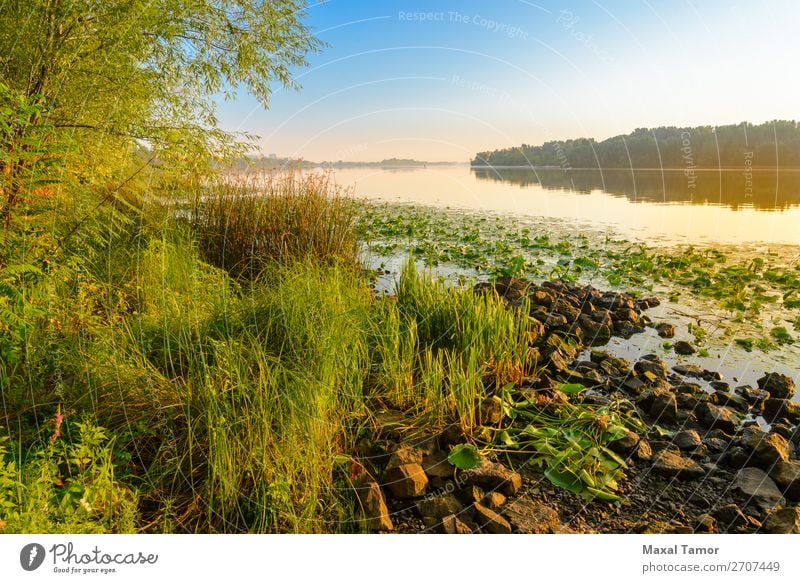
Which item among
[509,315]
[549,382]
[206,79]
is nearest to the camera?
[549,382]

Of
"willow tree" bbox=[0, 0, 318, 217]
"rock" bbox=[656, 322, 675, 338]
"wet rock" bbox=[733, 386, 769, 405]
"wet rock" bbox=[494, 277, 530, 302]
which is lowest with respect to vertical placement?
"wet rock" bbox=[733, 386, 769, 405]

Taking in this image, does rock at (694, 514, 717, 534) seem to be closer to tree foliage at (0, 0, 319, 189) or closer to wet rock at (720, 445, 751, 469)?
wet rock at (720, 445, 751, 469)

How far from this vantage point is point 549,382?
458 centimetres

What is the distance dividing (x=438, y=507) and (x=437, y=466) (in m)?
0.38

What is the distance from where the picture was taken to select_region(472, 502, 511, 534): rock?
9.42ft

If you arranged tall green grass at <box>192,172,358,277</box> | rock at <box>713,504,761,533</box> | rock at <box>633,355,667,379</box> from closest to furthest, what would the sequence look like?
rock at <box>713,504,761,533</box>, rock at <box>633,355,667,379</box>, tall green grass at <box>192,172,358,277</box>

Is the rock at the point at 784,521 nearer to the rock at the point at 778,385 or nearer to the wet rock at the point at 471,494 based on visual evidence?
the wet rock at the point at 471,494

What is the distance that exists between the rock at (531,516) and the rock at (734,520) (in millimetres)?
991

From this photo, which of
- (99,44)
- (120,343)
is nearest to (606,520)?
(120,343)

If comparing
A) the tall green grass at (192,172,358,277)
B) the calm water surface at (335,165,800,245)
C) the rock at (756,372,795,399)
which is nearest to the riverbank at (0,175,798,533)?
the rock at (756,372,795,399)

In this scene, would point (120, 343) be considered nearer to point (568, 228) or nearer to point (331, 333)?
point (331, 333)

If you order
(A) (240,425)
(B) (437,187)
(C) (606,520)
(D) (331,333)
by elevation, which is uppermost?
(B) (437,187)

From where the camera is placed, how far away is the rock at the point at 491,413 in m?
4.00
